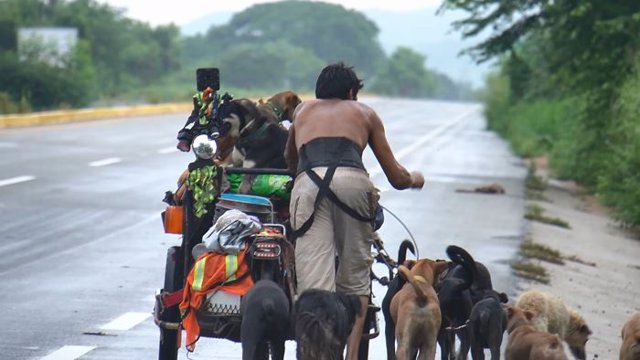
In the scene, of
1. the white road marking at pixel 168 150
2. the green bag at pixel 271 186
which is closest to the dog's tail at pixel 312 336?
the green bag at pixel 271 186

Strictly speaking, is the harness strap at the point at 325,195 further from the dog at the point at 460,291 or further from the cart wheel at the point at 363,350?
the cart wheel at the point at 363,350

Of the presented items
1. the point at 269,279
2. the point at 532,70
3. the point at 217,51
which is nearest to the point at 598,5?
the point at 532,70

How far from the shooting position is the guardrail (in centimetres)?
4228

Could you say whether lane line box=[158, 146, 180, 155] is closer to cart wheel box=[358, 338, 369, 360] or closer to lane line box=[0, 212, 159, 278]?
lane line box=[0, 212, 159, 278]

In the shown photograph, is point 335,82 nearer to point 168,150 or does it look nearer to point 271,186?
point 271,186

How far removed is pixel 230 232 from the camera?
791cm

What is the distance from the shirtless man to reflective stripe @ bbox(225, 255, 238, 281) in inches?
14.4

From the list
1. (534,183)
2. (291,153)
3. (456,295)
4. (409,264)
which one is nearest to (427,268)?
(409,264)

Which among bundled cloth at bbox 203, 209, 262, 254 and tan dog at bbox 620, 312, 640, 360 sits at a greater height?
bundled cloth at bbox 203, 209, 262, 254

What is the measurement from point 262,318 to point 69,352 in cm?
296

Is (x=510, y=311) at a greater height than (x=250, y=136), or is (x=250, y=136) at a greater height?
(x=250, y=136)

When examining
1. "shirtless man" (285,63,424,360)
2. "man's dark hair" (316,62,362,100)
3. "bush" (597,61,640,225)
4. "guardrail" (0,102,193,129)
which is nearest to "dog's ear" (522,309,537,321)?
"shirtless man" (285,63,424,360)

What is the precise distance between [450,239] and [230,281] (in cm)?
1052

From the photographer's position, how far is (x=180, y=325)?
27.6 ft
